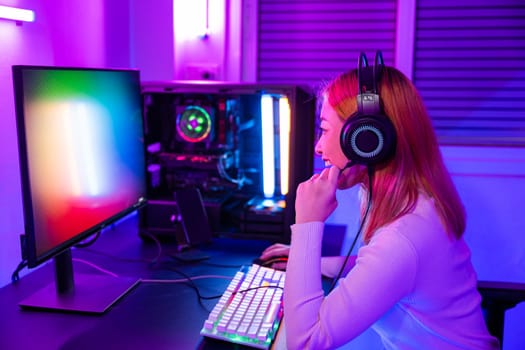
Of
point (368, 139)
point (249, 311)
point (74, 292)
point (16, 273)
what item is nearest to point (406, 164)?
point (368, 139)

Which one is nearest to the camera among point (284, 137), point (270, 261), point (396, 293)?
point (396, 293)

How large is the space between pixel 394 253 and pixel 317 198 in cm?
20

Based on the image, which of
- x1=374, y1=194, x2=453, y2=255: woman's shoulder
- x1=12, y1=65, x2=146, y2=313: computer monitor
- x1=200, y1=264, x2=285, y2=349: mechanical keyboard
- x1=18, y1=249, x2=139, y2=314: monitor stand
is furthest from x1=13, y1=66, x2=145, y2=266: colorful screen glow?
x1=374, y1=194, x2=453, y2=255: woman's shoulder

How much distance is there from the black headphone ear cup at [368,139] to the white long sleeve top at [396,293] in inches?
4.9

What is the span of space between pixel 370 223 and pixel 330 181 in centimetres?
11

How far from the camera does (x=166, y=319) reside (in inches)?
40.7

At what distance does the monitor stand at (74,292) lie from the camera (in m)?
1.06

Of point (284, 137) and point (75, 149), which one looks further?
point (284, 137)

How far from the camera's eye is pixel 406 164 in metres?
0.97

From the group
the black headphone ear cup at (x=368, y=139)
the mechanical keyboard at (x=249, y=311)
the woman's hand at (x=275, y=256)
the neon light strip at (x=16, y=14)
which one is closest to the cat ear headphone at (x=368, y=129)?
the black headphone ear cup at (x=368, y=139)

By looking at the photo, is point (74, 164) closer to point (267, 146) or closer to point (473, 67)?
point (267, 146)

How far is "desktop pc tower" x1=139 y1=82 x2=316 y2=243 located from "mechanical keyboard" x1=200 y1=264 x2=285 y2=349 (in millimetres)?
314

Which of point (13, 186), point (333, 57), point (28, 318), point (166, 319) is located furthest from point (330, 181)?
point (333, 57)

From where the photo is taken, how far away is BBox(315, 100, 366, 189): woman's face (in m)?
1.01
